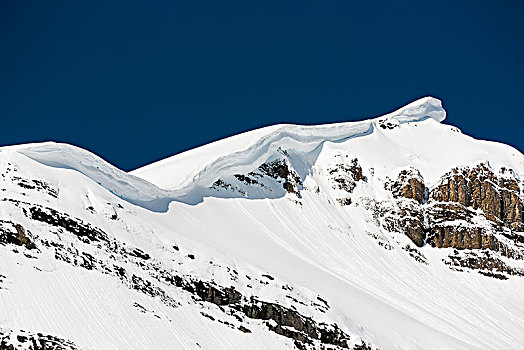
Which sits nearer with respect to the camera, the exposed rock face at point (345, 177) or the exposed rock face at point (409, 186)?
the exposed rock face at point (345, 177)

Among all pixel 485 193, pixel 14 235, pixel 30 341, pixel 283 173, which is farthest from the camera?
pixel 485 193

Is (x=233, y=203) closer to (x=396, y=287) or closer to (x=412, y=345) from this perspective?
(x=396, y=287)

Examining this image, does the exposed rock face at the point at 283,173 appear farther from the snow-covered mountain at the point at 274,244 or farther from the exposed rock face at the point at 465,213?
the exposed rock face at the point at 465,213

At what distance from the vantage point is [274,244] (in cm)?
5069

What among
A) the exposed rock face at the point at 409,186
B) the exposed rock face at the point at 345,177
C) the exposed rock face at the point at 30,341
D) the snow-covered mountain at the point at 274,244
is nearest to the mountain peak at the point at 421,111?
the snow-covered mountain at the point at 274,244

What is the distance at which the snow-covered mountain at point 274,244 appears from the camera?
34.7 meters

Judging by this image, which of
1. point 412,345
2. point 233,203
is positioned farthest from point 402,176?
point 412,345

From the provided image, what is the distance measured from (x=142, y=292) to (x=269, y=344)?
795cm

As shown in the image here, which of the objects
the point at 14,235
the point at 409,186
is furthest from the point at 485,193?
the point at 14,235

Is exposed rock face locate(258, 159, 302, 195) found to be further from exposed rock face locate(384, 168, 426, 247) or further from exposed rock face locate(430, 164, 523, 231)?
exposed rock face locate(430, 164, 523, 231)

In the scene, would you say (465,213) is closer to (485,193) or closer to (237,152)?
(485,193)

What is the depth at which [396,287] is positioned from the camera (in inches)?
2153

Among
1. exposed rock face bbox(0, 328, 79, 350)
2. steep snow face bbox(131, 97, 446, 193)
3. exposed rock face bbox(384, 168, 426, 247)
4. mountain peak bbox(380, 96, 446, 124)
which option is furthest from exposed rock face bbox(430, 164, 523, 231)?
exposed rock face bbox(0, 328, 79, 350)

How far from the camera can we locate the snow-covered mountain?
34.7 m
